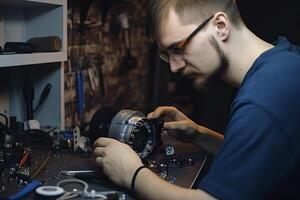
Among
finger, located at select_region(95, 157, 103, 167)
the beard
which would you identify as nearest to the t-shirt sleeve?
the beard

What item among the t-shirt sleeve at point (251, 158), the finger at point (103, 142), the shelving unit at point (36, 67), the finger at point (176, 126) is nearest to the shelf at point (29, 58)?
the shelving unit at point (36, 67)

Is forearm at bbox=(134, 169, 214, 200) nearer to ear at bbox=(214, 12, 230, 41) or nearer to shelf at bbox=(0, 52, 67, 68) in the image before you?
ear at bbox=(214, 12, 230, 41)

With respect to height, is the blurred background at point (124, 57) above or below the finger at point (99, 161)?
above

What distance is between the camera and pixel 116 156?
1.06 meters

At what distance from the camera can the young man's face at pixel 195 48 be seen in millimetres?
1046

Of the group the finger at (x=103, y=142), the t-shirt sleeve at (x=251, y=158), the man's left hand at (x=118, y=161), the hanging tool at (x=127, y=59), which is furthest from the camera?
the hanging tool at (x=127, y=59)

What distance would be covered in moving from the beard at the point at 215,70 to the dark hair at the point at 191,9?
8 cm

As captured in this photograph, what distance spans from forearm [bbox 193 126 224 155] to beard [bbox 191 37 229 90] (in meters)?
0.33

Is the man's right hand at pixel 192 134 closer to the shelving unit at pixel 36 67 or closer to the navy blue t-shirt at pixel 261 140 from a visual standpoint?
the shelving unit at pixel 36 67

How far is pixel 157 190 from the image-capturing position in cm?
96

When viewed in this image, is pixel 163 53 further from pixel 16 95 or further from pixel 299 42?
pixel 299 42

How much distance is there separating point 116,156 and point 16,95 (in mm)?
721

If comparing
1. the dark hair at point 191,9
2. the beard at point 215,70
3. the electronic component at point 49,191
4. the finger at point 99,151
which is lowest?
the electronic component at point 49,191

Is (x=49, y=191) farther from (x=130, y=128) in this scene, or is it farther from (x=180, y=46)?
(x=180, y=46)
